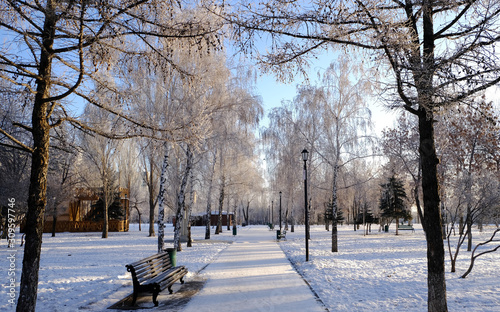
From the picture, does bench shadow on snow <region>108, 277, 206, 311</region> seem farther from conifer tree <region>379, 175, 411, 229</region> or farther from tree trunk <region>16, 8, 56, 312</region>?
conifer tree <region>379, 175, 411, 229</region>

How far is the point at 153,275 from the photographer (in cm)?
766

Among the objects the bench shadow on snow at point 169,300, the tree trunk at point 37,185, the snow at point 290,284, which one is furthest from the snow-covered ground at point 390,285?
the tree trunk at point 37,185

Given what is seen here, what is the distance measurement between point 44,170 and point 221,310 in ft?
12.2

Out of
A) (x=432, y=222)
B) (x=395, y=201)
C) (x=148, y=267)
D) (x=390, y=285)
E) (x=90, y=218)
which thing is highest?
(x=432, y=222)

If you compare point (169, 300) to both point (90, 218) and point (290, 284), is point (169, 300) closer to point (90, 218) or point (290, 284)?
point (290, 284)

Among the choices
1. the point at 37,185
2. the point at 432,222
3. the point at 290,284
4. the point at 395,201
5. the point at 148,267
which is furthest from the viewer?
the point at 395,201

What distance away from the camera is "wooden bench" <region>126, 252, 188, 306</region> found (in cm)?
652

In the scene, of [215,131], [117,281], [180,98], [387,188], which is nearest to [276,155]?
[387,188]

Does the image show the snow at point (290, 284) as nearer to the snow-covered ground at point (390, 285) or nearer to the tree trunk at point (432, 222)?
the snow-covered ground at point (390, 285)

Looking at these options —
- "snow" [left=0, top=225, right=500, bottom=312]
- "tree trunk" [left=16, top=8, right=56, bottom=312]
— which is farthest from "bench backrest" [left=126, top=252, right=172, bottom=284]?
"tree trunk" [left=16, top=8, right=56, bottom=312]

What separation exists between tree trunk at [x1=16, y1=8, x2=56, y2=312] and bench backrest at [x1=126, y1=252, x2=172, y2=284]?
87.6 inches

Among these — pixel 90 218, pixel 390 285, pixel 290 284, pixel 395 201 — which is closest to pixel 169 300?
pixel 290 284

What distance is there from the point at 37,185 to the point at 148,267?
140 inches

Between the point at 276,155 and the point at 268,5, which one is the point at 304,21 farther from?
the point at 276,155
